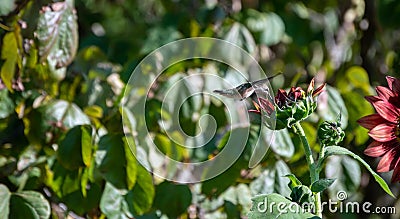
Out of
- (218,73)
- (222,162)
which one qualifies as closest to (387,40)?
(218,73)

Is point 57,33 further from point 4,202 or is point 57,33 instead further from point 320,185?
point 320,185

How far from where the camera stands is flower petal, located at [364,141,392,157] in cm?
65

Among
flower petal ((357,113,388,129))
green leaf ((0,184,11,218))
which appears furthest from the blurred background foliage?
flower petal ((357,113,388,129))

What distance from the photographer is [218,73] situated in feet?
3.47

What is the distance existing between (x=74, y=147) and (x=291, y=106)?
0.36 meters

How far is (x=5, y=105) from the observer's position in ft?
2.97

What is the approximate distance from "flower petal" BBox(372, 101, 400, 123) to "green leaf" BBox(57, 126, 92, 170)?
376mm

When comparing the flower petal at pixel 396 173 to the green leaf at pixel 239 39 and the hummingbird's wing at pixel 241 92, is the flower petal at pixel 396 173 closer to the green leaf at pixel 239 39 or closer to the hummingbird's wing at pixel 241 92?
the hummingbird's wing at pixel 241 92

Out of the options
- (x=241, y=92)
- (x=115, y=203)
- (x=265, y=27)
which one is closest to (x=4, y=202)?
(x=115, y=203)

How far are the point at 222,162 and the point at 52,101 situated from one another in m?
0.26

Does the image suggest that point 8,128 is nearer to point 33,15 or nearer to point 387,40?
point 33,15

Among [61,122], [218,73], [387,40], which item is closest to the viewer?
[61,122]

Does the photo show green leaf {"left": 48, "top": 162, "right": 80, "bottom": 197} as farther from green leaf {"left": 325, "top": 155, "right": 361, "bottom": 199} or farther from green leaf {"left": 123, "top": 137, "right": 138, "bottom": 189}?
green leaf {"left": 325, "top": 155, "right": 361, "bottom": 199}

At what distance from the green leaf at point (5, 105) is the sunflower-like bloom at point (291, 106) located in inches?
17.2
